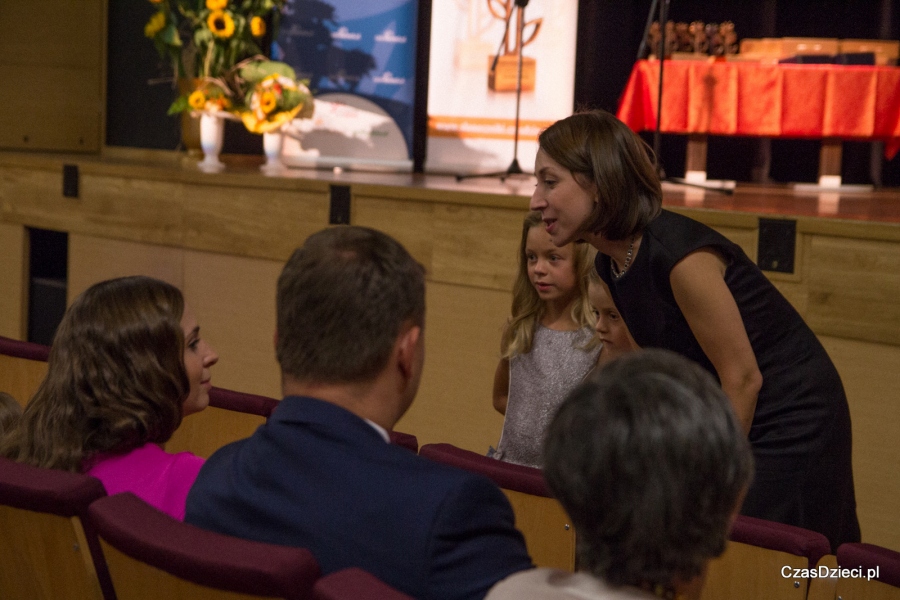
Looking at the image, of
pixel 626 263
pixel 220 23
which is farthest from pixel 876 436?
pixel 220 23

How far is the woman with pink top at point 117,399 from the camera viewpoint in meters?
1.59

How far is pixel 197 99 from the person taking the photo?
16.5 ft

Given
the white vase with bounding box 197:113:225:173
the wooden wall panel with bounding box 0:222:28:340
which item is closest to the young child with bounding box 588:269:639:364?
the white vase with bounding box 197:113:225:173

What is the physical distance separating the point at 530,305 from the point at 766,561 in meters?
1.21

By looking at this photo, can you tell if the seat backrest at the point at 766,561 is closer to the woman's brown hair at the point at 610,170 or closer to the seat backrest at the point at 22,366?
the woman's brown hair at the point at 610,170

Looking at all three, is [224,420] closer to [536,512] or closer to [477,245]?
[536,512]

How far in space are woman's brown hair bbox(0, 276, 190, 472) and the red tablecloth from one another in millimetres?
4678

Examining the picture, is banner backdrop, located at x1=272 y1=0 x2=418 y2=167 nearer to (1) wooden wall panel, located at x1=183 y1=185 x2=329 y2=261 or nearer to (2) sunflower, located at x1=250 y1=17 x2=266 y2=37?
(2) sunflower, located at x1=250 y1=17 x2=266 y2=37

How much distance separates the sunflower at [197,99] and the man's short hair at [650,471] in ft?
14.6

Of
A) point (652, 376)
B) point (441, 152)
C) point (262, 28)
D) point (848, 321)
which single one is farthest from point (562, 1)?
point (652, 376)

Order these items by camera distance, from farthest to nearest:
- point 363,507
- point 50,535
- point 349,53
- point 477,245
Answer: point 349,53 → point 477,245 → point 50,535 → point 363,507

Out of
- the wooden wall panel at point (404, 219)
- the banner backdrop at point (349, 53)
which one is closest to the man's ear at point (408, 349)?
the wooden wall panel at point (404, 219)

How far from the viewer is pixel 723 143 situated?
7562 millimetres

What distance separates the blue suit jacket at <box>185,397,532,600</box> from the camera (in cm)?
105
